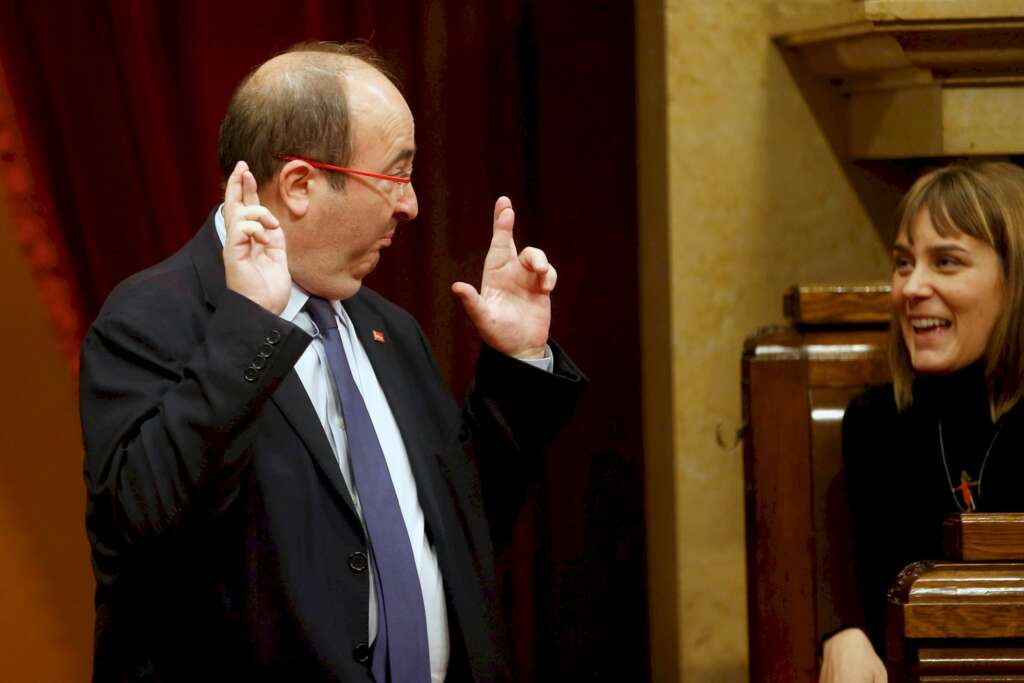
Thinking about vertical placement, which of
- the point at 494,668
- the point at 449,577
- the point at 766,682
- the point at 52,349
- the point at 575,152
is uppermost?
the point at 575,152

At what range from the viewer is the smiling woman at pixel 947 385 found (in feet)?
7.34

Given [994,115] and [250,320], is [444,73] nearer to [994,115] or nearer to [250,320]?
[994,115]

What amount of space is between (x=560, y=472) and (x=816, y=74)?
3.48 feet

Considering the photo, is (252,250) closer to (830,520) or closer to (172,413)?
(172,413)

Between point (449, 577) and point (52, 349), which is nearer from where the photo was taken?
point (449, 577)

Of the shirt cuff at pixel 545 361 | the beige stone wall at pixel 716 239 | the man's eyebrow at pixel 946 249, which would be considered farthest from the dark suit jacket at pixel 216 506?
the beige stone wall at pixel 716 239

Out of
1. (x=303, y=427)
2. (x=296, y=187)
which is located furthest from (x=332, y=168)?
(x=303, y=427)

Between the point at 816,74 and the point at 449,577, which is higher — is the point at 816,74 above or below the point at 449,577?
above

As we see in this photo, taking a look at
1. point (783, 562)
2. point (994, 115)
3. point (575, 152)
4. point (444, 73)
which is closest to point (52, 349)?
point (444, 73)

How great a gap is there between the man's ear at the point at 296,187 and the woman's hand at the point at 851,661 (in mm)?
1062

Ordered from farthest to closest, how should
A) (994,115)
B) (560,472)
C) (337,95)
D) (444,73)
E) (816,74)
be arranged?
1. (560,472)
2. (444,73)
3. (816,74)
4. (994,115)
5. (337,95)

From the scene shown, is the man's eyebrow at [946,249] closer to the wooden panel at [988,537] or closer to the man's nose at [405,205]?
the wooden panel at [988,537]

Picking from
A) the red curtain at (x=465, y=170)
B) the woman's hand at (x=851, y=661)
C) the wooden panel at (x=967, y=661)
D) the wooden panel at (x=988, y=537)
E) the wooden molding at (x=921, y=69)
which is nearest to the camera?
the wooden panel at (x=967, y=661)

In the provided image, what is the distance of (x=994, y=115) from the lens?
8.73ft
